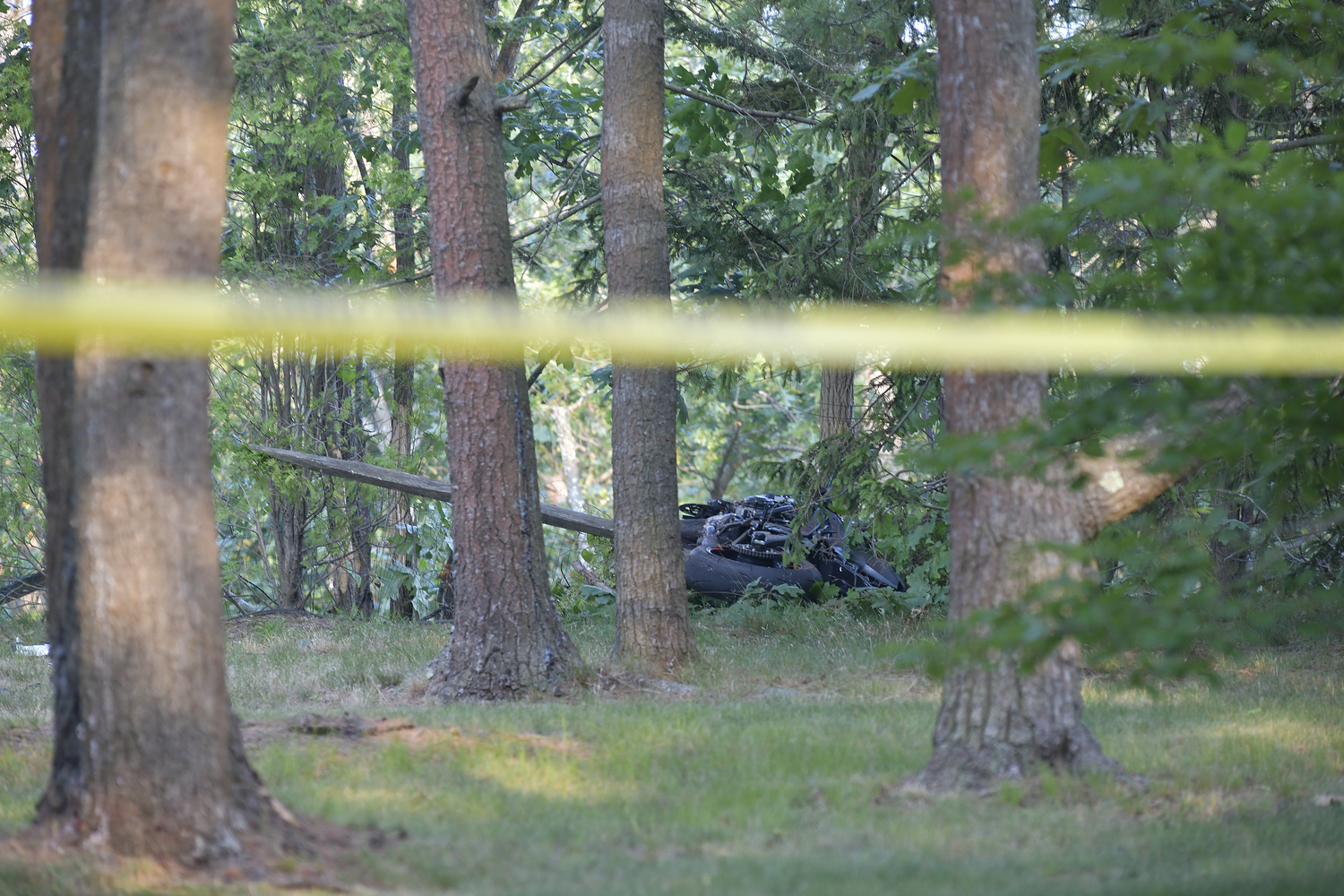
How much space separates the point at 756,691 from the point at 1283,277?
15.3 ft

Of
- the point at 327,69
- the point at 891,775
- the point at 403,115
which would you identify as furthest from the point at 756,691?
the point at 403,115

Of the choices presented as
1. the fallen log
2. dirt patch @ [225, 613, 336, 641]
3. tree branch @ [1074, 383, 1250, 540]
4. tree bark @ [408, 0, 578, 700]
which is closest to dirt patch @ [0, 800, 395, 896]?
tree bark @ [408, 0, 578, 700]

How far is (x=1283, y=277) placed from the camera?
3453 mm

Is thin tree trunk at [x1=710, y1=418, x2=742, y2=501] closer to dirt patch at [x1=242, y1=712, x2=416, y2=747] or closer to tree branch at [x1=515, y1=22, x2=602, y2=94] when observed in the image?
tree branch at [x1=515, y1=22, x2=602, y2=94]

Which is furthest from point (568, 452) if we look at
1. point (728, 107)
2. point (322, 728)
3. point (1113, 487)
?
point (1113, 487)

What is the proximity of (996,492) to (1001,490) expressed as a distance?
0.02 m

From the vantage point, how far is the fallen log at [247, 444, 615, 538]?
1081 cm

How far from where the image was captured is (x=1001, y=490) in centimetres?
486

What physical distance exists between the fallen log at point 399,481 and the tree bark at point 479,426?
3.68 metres

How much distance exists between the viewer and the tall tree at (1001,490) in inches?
191

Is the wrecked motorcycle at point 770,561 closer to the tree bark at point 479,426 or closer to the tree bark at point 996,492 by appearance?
the tree bark at point 479,426

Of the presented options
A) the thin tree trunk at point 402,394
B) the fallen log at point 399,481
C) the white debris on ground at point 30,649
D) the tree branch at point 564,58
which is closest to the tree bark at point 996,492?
the tree branch at point 564,58

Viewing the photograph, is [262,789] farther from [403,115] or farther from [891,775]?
[403,115]

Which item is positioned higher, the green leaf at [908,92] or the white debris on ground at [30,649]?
the green leaf at [908,92]
